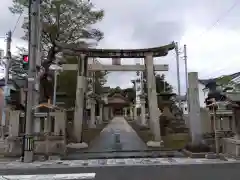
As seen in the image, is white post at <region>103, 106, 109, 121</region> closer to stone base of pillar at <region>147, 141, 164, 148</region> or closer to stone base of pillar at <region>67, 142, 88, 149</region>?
stone base of pillar at <region>67, 142, 88, 149</region>

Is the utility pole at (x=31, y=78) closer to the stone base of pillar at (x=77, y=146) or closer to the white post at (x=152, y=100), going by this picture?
the stone base of pillar at (x=77, y=146)

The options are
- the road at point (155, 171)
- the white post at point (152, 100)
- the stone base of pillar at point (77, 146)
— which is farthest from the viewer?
the white post at point (152, 100)

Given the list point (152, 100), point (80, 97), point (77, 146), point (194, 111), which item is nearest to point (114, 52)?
point (80, 97)

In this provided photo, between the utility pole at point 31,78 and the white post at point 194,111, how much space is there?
26.8ft

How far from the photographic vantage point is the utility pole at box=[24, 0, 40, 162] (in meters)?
12.1

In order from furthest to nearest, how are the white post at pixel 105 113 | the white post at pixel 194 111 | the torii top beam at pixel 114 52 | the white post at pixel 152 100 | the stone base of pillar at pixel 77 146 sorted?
the white post at pixel 105 113 → the torii top beam at pixel 114 52 → the white post at pixel 152 100 → the stone base of pillar at pixel 77 146 → the white post at pixel 194 111

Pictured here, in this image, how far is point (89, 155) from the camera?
13.7 m

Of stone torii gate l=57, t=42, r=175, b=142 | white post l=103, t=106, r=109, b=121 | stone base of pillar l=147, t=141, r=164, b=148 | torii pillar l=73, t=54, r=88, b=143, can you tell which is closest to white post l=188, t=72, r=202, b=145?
stone base of pillar l=147, t=141, r=164, b=148

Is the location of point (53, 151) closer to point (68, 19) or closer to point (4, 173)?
point (4, 173)

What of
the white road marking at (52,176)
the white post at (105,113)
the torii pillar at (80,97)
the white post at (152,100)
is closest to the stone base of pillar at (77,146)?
the torii pillar at (80,97)

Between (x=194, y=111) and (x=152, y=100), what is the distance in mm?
4284

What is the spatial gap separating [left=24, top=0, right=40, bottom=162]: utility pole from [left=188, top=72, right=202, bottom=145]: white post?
26.8 feet

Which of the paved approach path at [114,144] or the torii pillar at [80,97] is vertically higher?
the torii pillar at [80,97]

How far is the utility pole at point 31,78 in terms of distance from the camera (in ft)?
39.6
